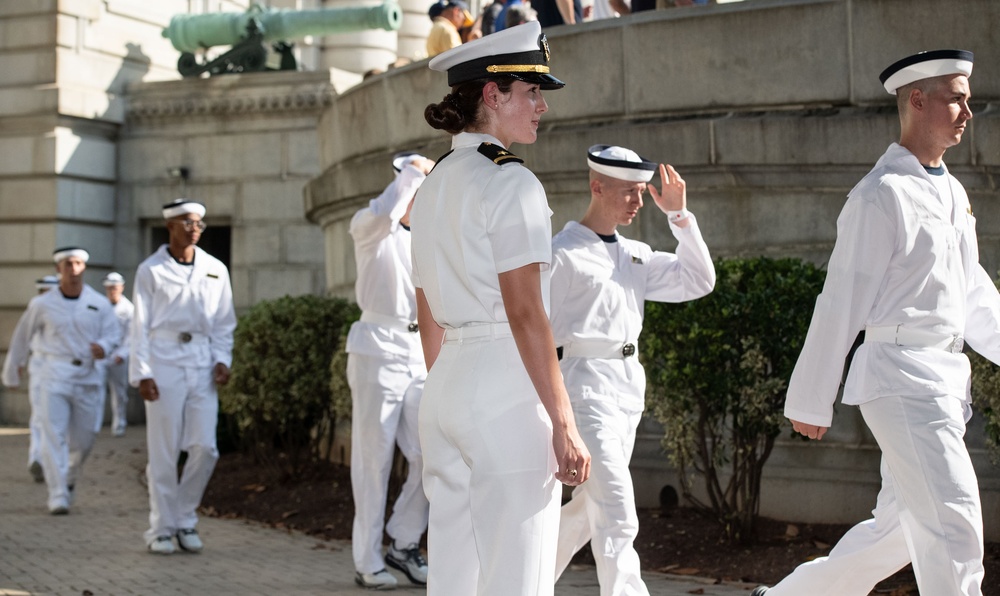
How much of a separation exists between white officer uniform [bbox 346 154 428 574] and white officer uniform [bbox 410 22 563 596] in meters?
3.39

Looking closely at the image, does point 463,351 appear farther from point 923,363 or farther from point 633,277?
point 633,277

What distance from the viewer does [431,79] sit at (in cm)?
1026

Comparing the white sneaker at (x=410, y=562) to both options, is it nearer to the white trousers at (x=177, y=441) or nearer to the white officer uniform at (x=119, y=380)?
the white trousers at (x=177, y=441)

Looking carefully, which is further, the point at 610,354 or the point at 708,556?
the point at 708,556

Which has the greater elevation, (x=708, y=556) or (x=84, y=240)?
(x=84, y=240)

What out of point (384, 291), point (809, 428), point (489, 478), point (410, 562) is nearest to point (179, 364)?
point (384, 291)

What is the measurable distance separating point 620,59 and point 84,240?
39.7 feet

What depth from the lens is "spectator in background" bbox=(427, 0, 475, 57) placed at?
12305 millimetres

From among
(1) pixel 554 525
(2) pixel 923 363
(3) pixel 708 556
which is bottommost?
(3) pixel 708 556

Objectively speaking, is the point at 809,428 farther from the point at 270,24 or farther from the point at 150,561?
the point at 270,24

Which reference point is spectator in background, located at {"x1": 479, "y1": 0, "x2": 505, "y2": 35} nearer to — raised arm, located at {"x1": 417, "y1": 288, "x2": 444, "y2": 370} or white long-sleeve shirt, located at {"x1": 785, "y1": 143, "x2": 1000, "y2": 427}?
white long-sleeve shirt, located at {"x1": 785, "y1": 143, "x2": 1000, "y2": 427}

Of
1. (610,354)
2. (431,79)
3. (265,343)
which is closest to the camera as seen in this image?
(610,354)

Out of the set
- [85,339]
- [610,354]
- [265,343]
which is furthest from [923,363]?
[85,339]

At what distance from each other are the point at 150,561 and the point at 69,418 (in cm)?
387
